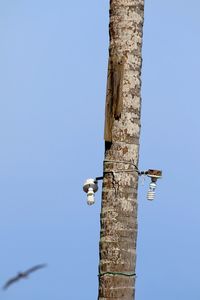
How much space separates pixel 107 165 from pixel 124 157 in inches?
9.7

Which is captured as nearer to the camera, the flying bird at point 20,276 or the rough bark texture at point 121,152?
the flying bird at point 20,276

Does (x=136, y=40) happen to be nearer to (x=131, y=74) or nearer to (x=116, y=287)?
(x=131, y=74)

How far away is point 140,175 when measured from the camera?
8906 millimetres

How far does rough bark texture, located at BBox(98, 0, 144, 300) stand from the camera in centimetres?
827

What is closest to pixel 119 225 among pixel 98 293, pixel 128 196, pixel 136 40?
pixel 128 196

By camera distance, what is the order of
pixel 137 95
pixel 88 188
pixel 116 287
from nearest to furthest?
pixel 116 287 → pixel 137 95 → pixel 88 188

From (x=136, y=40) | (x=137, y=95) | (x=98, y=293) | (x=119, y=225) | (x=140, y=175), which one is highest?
(x=136, y=40)

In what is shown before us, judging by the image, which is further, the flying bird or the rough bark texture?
the rough bark texture

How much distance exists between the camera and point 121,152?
8.52 meters

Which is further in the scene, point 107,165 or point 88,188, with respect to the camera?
point 88,188

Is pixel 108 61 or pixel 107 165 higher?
pixel 108 61

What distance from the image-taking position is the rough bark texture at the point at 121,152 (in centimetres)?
827

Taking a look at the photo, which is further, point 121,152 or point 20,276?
point 121,152

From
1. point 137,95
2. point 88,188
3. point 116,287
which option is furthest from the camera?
point 88,188
